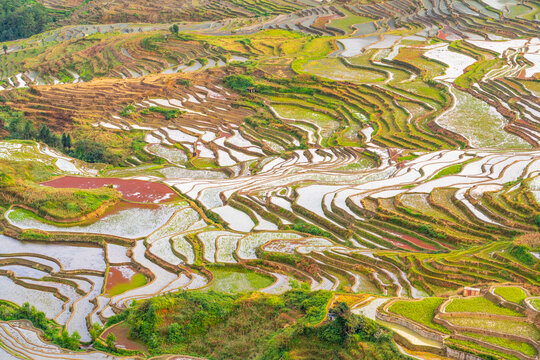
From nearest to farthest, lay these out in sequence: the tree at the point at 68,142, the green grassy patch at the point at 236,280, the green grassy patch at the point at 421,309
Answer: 1. the green grassy patch at the point at 421,309
2. the green grassy patch at the point at 236,280
3. the tree at the point at 68,142

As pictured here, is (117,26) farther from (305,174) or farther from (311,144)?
(305,174)

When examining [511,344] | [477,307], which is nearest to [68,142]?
[477,307]

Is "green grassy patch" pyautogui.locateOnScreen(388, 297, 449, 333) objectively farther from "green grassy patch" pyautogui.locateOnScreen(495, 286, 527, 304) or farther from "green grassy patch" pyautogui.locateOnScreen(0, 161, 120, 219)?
"green grassy patch" pyautogui.locateOnScreen(0, 161, 120, 219)

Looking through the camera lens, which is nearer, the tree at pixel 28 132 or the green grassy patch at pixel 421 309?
the green grassy patch at pixel 421 309

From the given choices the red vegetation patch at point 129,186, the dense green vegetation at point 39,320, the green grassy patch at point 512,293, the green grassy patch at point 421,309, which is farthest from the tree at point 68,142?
the green grassy patch at point 512,293

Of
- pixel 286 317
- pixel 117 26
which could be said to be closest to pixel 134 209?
pixel 286 317

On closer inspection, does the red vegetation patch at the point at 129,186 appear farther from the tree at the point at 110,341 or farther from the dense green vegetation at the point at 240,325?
the tree at the point at 110,341
